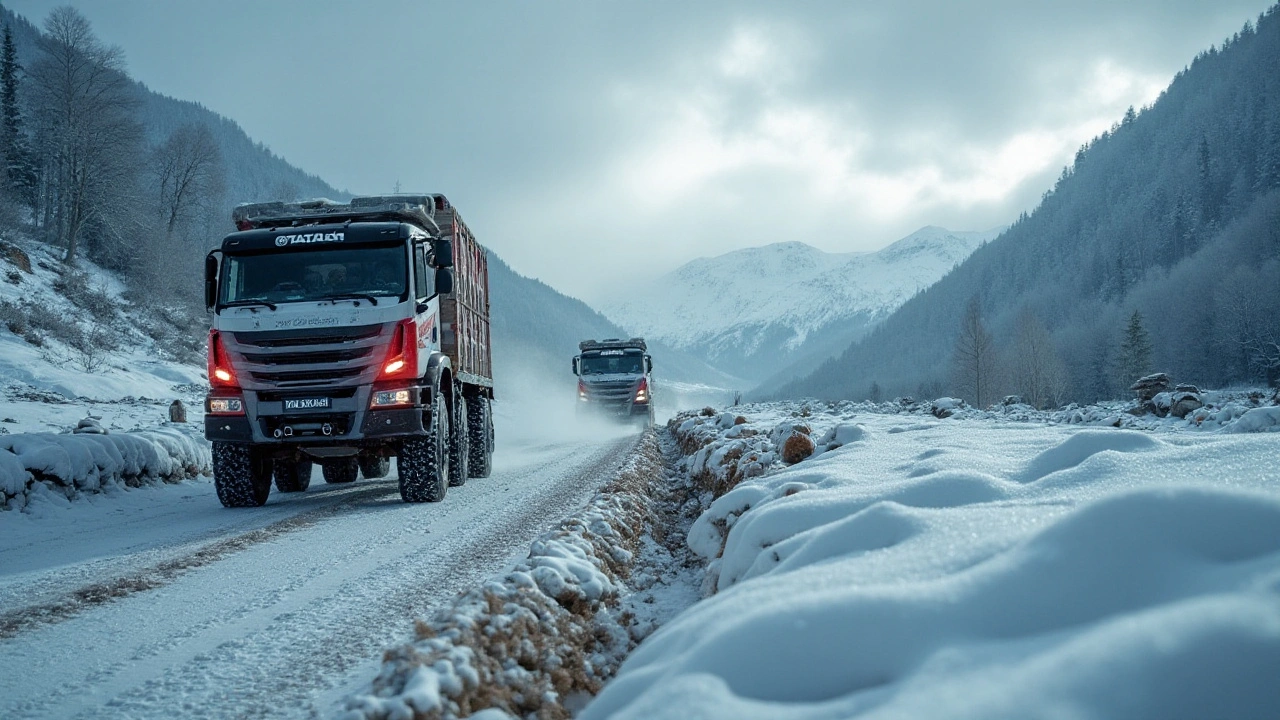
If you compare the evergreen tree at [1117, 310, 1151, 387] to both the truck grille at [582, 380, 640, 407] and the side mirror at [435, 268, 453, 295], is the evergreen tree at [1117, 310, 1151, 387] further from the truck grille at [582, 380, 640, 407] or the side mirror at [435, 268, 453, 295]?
the side mirror at [435, 268, 453, 295]

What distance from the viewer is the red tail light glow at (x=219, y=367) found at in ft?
23.9

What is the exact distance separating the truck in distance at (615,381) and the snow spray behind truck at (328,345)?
1568cm

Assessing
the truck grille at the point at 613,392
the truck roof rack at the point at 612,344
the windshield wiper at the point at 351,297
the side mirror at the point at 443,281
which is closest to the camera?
the windshield wiper at the point at 351,297

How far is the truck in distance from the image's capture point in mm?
24578

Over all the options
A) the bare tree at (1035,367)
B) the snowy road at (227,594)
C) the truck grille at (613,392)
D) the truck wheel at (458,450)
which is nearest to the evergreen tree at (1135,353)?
the bare tree at (1035,367)

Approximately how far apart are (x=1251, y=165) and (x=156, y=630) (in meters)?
125

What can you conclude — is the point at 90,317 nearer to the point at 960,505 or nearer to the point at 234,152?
the point at 960,505

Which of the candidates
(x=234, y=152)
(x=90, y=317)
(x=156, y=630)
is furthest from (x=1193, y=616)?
(x=234, y=152)

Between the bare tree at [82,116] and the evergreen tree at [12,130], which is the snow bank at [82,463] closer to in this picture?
the bare tree at [82,116]

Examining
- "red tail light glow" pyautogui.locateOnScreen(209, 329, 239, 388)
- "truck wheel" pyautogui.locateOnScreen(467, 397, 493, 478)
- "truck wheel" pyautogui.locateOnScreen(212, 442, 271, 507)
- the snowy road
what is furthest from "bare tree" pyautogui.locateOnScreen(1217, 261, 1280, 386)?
"red tail light glow" pyautogui.locateOnScreen(209, 329, 239, 388)

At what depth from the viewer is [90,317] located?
2761cm

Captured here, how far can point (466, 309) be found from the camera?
10359mm

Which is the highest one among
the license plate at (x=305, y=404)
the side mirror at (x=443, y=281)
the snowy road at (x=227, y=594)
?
the side mirror at (x=443, y=281)

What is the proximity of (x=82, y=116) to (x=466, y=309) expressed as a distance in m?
38.1
